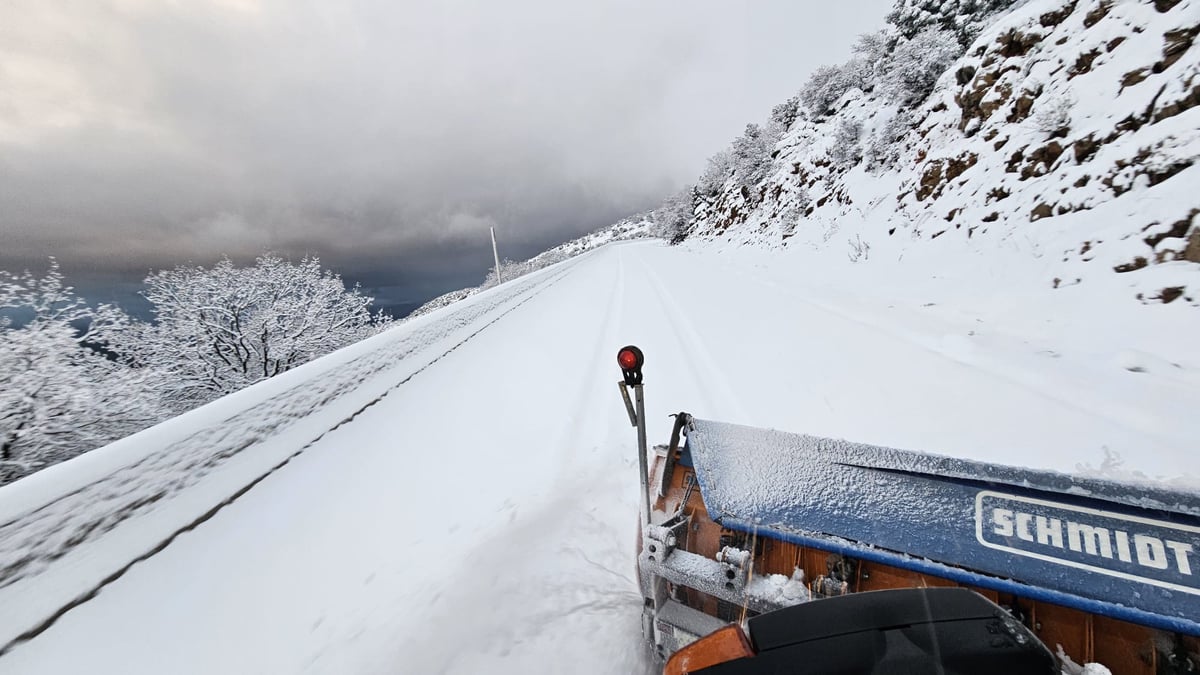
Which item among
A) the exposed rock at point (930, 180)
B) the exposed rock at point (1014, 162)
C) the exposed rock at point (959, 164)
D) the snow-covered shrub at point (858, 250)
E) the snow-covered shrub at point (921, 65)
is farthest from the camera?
the snow-covered shrub at point (921, 65)

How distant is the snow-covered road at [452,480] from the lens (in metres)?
1.70

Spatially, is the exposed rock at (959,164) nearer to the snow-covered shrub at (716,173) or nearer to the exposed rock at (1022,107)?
the exposed rock at (1022,107)

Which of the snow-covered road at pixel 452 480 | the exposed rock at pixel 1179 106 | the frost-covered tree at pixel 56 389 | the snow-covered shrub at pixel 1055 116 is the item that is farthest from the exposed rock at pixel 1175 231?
the frost-covered tree at pixel 56 389

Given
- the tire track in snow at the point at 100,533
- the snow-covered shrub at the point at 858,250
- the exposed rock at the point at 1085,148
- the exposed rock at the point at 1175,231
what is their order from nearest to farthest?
the tire track in snow at the point at 100,533, the exposed rock at the point at 1175,231, the exposed rock at the point at 1085,148, the snow-covered shrub at the point at 858,250

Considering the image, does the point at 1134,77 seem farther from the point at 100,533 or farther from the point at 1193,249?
the point at 100,533

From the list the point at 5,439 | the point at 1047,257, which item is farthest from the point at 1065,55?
the point at 5,439

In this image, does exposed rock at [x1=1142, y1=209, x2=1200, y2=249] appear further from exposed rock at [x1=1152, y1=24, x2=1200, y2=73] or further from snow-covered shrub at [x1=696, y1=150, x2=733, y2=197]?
snow-covered shrub at [x1=696, y1=150, x2=733, y2=197]

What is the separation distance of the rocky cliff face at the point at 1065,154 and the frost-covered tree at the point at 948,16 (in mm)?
2455

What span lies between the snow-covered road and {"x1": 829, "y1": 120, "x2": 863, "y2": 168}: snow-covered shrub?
39.0 feet

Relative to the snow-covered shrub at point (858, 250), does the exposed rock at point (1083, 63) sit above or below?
above

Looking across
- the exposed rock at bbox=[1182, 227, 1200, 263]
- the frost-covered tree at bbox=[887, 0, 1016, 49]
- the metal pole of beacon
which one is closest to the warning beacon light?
the metal pole of beacon

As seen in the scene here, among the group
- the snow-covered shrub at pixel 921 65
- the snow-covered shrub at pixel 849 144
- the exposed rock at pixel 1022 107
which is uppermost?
the snow-covered shrub at pixel 921 65

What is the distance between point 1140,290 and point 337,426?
7.95m

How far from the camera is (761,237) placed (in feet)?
62.9
